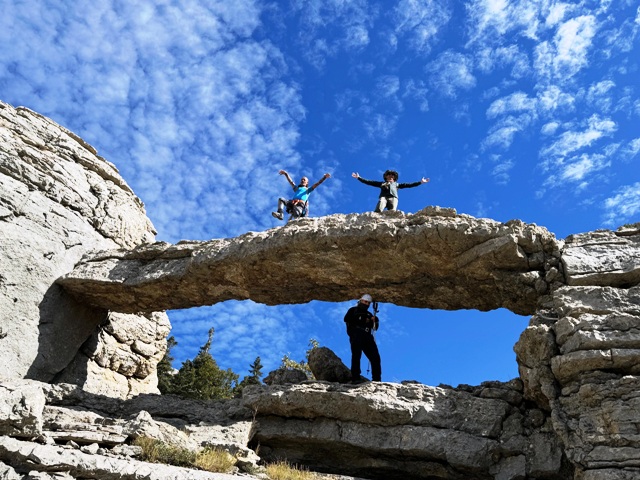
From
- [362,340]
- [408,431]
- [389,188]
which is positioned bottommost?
[408,431]

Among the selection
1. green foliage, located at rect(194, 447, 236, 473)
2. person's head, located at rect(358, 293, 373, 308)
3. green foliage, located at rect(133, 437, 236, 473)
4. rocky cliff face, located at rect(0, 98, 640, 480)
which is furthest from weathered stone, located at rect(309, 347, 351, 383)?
green foliage, located at rect(133, 437, 236, 473)

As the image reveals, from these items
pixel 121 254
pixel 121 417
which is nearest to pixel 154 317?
pixel 121 254

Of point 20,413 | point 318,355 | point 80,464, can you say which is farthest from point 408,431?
point 20,413

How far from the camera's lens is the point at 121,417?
1167 cm

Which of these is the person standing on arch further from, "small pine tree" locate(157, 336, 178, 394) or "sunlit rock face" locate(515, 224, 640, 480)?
"small pine tree" locate(157, 336, 178, 394)

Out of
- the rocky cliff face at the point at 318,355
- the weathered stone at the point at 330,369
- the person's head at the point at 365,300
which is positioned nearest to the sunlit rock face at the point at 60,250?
the rocky cliff face at the point at 318,355

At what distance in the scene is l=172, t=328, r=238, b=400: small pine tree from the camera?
25066 millimetres

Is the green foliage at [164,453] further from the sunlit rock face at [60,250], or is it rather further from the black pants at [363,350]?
the sunlit rock face at [60,250]

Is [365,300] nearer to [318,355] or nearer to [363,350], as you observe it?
[363,350]

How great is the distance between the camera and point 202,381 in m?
26.0

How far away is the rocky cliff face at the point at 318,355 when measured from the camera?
8453 millimetres

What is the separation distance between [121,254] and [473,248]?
7.82 metres

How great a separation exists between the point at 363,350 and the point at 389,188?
3.58 meters

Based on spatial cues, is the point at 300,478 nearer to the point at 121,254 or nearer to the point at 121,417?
the point at 121,417
